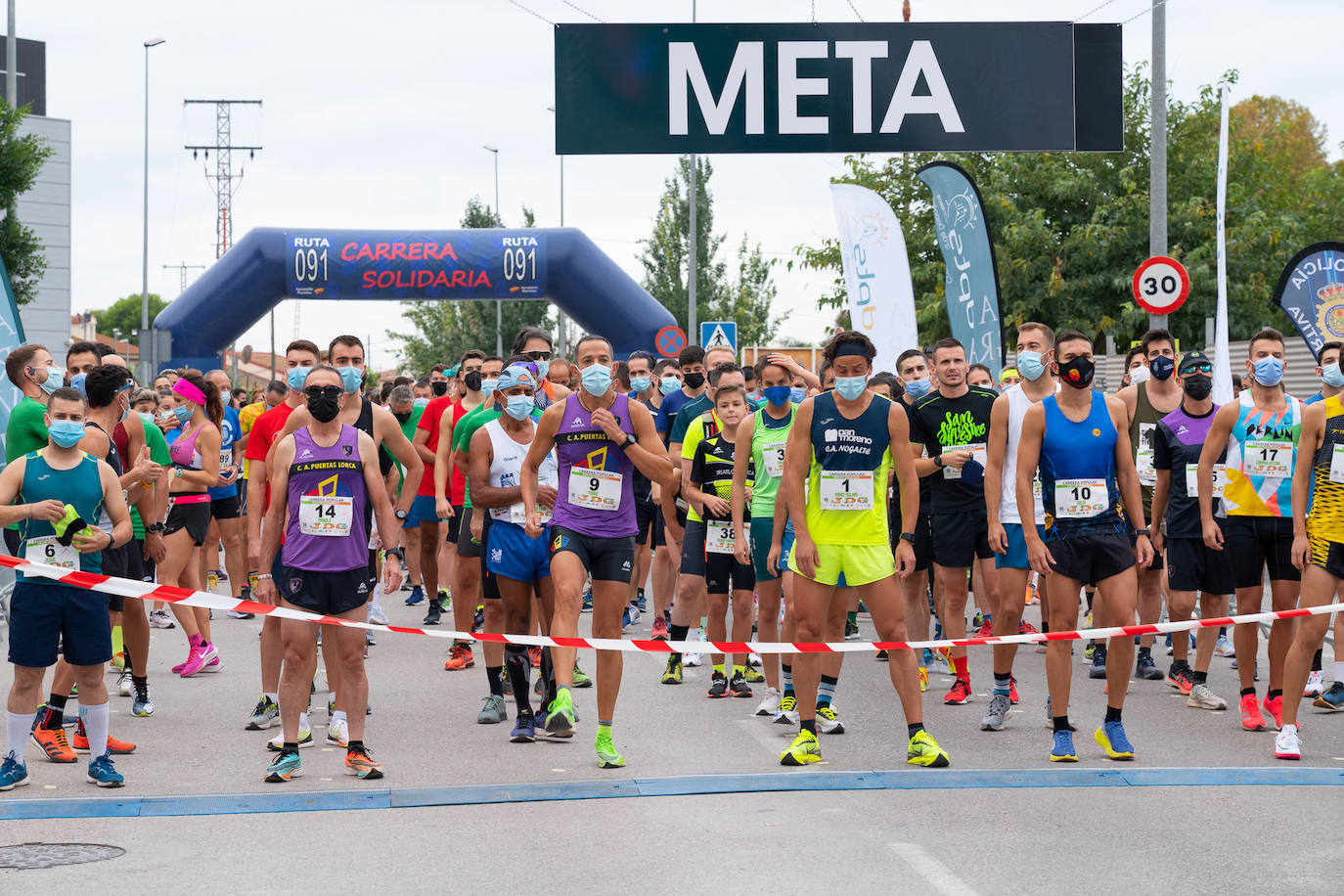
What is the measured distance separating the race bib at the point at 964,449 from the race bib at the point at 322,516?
3.94 metres

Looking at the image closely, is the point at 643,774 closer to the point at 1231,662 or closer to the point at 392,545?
the point at 392,545

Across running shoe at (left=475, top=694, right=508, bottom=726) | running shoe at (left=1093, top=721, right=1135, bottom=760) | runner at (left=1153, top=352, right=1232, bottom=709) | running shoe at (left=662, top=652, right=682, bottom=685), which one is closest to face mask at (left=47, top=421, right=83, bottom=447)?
running shoe at (left=475, top=694, right=508, bottom=726)

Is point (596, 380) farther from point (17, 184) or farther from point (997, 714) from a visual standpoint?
point (17, 184)

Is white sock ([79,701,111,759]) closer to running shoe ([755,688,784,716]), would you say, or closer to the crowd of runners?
the crowd of runners

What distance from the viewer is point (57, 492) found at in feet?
24.4

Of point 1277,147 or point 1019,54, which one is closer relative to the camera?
point 1019,54

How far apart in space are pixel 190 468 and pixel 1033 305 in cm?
2804

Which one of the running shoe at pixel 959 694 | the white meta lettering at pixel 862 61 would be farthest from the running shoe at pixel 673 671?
the white meta lettering at pixel 862 61

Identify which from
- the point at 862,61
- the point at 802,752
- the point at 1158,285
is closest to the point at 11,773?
the point at 802,752

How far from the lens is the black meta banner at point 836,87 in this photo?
17.1m

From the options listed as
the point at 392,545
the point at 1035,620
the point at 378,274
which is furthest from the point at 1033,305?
the point at 392,545

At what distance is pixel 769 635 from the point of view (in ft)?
30.6

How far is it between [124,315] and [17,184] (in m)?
137

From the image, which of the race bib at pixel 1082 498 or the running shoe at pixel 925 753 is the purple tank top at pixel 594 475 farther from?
the race bib at pixel 1082 498
